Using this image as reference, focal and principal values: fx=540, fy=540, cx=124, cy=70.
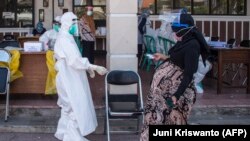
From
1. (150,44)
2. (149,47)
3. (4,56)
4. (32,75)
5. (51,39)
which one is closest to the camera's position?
(4,56)

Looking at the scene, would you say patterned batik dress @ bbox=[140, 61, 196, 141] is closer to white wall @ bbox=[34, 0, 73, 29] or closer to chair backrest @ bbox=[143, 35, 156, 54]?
chair backrest @ bbox=[143, 35, 156, 54]

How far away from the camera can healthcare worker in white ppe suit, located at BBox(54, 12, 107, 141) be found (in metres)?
6.93

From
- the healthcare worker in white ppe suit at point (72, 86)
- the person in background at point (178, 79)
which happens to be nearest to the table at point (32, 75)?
the healthcare worker in white ppe suit at point (72, 86)

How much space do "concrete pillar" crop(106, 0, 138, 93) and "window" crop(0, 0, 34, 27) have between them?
8.67 m

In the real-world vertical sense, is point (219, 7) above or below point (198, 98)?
above

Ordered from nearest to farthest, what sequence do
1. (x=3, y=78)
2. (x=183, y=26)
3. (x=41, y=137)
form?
(x=183, y=26)
(x=41, y=137)
(x=3, y=78)

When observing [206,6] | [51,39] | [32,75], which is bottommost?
[32,75]

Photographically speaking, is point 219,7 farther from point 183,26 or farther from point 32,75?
point 183,26

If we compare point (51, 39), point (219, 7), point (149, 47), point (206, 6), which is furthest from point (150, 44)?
point (219, 7)

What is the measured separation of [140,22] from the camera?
14.0m

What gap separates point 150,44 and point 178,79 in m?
7.00

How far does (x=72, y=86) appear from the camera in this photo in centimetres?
702

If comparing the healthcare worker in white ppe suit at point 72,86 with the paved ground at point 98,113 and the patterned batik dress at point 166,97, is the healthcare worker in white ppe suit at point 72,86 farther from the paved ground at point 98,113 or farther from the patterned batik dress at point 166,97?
the patterned batik dress at point 166,97

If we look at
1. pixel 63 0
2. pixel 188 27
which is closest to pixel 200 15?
pixel 63 0
